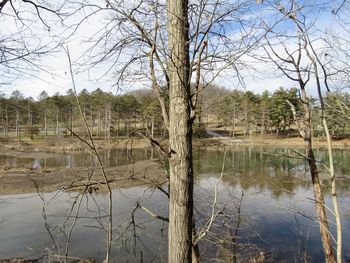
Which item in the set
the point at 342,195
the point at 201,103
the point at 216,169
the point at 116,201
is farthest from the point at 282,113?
the point at 201,103

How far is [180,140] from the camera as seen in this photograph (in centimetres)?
302

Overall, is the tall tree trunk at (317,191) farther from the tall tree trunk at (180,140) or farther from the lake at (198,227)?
the tall tree trunk at (180,140)

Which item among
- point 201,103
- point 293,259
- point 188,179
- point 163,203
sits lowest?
point 293,259

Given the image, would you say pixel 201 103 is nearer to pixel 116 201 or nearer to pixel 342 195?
pixel 116 201

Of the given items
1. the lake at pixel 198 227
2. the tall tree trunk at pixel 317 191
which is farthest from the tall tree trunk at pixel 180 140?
the tall tree trunk at pixel 317 191

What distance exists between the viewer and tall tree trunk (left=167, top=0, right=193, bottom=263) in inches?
118

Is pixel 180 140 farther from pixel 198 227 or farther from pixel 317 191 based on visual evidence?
pixel 317 191

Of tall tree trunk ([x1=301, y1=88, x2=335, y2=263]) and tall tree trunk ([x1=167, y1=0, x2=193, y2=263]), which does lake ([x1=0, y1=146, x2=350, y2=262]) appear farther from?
tall tree trunk ([x1=167, y1=0, x2=193, y2=263])

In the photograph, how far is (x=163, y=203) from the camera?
1445cm

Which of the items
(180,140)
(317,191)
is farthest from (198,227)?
(180,140)

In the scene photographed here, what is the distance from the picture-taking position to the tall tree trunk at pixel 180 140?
9.83 ft

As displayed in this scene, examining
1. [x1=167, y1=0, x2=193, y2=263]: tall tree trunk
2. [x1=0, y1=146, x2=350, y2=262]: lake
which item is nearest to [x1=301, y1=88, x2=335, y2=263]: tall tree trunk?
[x1=0, y1=146, x2=350, y2=262]: lake

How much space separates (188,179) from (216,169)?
21.7m

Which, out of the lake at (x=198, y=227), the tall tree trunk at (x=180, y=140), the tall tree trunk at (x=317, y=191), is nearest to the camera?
the tall tree trunk at (x=180, y=140)
